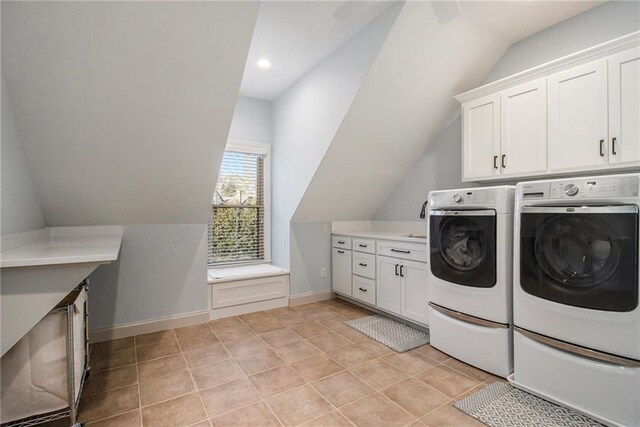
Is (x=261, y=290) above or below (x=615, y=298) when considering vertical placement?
below

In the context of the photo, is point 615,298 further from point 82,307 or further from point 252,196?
point 252,196

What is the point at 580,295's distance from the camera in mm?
1736

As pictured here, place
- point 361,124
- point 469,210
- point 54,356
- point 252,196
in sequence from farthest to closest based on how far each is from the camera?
point 252,196 < point 361,124 < point 469,210 < point 54,356

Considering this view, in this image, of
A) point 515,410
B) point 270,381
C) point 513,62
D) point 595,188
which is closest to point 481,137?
point 513,62

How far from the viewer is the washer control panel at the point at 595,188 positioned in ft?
5.24

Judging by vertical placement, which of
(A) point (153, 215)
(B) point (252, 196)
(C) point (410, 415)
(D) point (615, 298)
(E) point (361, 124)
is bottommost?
(C) point (410, 415)

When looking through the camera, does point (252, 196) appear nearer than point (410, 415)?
No

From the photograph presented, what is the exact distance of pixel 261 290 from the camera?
142 inches

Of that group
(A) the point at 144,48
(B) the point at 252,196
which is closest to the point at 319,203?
(B) the point at 252,196

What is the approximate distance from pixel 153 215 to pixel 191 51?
5.23ft

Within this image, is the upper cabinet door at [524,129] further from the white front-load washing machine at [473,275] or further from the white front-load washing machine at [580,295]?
the white front-load washing machine at [580,295]

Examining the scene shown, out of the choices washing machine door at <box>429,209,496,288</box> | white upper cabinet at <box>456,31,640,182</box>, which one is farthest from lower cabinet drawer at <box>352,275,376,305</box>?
white upper cabinet at <box>456,31,640,182</box>

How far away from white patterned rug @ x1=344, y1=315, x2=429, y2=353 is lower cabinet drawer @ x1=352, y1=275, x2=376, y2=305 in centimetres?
20

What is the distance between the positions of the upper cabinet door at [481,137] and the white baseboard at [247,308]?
2.39 meters
